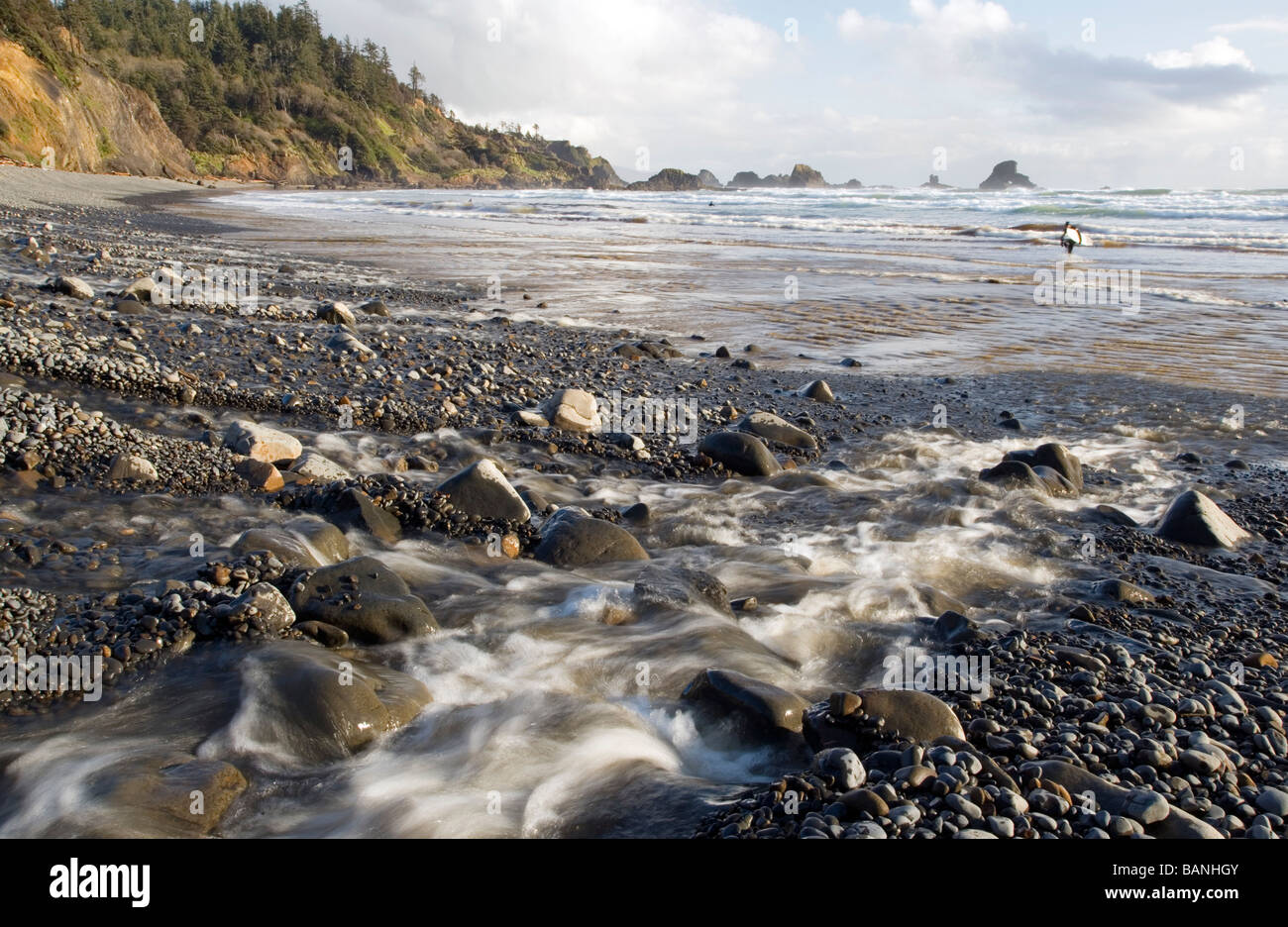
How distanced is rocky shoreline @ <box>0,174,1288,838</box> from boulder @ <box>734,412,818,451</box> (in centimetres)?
3

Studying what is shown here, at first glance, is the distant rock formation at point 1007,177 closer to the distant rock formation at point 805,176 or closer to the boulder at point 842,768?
the distant rock formation at point 805,176

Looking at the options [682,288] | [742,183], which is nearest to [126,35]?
[682,288]

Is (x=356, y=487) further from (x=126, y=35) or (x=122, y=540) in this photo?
(x=126, y=35)

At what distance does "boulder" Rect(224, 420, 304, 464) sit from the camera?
5.16 m

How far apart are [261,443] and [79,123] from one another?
173 ft

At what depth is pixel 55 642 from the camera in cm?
319

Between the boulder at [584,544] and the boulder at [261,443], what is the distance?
189 cm

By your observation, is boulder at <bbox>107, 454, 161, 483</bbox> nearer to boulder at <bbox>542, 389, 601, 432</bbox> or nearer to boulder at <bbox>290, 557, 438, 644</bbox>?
boulder at <bbox>290, 557, 438, 644</bbox>

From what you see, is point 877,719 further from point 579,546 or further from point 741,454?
point 741,454

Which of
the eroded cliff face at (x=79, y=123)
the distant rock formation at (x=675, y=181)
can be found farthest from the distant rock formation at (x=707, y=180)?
the eroded cliff face at (x=79, y=123)

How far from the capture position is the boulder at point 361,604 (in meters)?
3.59

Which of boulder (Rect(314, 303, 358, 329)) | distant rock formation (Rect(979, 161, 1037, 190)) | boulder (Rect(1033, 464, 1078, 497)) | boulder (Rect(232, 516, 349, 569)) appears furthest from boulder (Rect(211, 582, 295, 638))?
distant rock formation (Rect(979, 161, 1037, 190))

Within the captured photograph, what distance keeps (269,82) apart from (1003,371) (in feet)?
334
